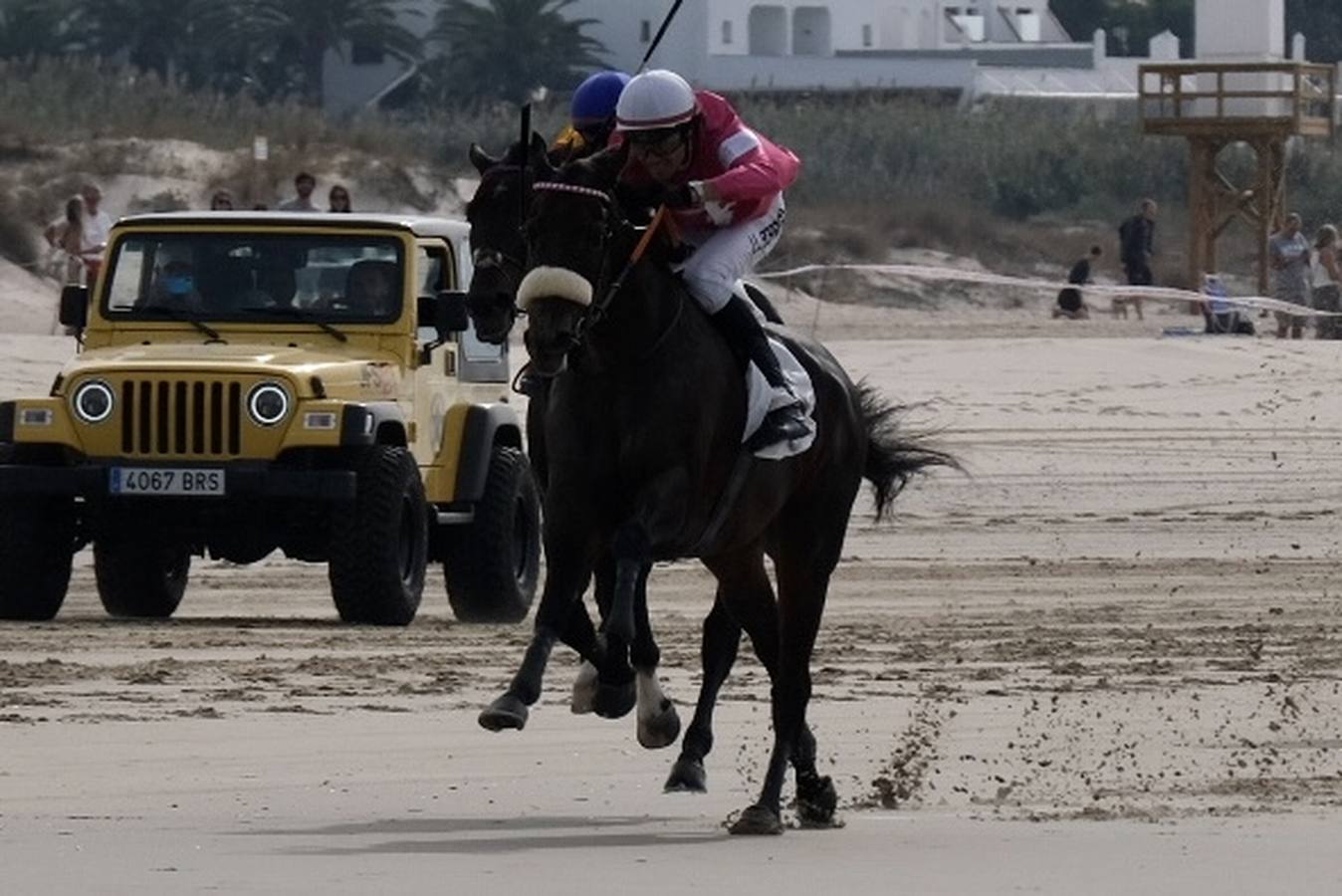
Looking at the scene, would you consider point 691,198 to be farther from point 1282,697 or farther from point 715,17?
point 715,17

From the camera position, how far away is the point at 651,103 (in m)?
10.7

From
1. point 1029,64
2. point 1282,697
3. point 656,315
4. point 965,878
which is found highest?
point 656,315

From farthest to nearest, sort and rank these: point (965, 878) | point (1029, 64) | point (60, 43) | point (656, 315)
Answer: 1. point (1029, 64)
2. point (60, 43)
3. point (656, 315)
4. point (965, 878)

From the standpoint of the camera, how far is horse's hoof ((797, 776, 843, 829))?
420 inches

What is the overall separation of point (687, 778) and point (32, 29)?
232ft

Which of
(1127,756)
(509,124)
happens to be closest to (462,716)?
(1127,756)

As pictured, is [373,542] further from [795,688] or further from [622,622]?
[622,622]

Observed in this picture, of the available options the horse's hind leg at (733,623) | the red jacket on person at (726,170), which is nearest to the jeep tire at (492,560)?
the horse's hind leg at (733,623)

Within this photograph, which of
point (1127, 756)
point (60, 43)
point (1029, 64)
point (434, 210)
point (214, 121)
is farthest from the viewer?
point (1029, 64)

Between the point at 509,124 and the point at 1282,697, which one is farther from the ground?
the point at 1282,697

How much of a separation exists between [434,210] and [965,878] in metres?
40.0

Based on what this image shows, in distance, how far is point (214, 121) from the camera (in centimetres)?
5197

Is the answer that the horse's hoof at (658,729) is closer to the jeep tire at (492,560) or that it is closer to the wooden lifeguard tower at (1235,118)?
the jeep tire at (492,560)

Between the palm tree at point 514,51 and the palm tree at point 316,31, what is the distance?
230 cm
